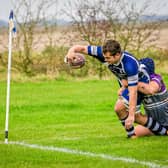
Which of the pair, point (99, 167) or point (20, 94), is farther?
point (20, 94)

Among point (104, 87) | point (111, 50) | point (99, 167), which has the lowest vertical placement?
point (104, 87)

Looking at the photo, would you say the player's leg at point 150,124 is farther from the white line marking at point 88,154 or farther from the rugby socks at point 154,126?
the white line marking at point 88,154

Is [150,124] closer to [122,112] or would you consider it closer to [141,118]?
[141,118]

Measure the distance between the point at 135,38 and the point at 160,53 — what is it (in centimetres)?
252

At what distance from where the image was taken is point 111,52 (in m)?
10.1

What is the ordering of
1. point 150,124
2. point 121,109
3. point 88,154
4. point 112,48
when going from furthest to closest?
1. point 150,124
2. point 121,109
3. point 112,48
4. point 88,154

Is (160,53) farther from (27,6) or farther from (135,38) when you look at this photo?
(27,6)

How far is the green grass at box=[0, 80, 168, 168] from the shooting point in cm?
872

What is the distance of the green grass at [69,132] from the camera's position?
872 centimetres

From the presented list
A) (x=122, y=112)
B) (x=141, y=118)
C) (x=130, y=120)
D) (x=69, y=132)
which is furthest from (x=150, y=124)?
(x=69, y=132)

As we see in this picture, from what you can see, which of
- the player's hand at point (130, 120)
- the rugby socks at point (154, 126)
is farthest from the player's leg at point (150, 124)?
the player's hand at point (130, 120)

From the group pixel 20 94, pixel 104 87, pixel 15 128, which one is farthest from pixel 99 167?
pixel 104 87

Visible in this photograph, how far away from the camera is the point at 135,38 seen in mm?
29594

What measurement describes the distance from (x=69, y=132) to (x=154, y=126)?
5.83 feet
